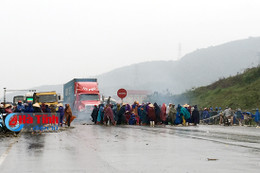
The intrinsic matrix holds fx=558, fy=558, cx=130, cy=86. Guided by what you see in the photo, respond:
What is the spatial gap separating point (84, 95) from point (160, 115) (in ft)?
41.4

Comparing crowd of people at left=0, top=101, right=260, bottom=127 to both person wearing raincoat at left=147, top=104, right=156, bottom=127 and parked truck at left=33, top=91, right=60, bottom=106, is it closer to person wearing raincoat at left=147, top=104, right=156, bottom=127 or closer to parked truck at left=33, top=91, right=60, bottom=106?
person wearing raincoat at left=147, top=104, right=156, bottom=127

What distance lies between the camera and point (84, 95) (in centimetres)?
5072

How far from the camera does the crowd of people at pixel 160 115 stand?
128 ft

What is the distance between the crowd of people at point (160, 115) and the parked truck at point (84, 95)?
783 cm

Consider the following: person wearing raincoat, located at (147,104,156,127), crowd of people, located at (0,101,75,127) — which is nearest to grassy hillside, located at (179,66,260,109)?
person wearing raincoat, located at (147,104,156,127)

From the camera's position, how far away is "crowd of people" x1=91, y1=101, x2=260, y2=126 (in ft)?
128

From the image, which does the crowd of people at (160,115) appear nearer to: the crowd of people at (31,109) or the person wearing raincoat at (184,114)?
the person wearing raincoat at (184,114)

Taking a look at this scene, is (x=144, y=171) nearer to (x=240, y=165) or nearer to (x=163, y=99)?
(x=240, y=165)

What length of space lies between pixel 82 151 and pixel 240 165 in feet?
16.1

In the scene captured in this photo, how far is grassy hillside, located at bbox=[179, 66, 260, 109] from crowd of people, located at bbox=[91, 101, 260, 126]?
976cm

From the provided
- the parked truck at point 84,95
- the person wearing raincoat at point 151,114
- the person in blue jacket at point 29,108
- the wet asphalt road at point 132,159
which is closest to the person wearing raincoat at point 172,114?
the person wearing raincoat at point 151,114

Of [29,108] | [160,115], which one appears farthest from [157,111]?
[29,108]

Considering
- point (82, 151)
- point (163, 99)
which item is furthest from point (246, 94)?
point (82, 151)

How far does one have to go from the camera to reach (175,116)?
128 feet
